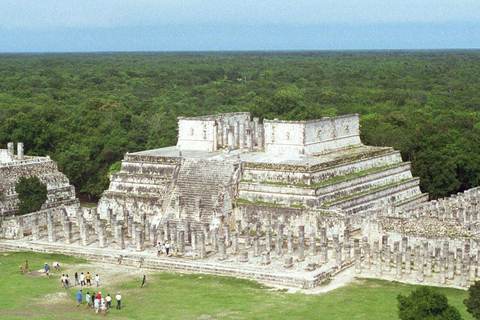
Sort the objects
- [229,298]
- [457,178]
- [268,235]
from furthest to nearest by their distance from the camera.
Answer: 1. [457,178]
2. [268,235]
3. [229,298]

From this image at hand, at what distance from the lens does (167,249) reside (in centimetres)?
3203

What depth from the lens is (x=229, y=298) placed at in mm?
26641

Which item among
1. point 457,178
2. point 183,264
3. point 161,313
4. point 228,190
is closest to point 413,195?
point 457,178

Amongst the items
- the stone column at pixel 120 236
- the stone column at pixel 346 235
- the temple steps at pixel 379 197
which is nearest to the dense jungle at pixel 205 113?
the temple steps at pixel 379 197

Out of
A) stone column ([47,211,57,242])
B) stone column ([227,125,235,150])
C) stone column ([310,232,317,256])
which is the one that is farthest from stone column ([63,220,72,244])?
stone column ([310,232,317,256])

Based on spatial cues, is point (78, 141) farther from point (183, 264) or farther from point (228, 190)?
point (183, 264)

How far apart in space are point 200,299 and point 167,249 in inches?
228

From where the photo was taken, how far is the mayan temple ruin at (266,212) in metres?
29.8

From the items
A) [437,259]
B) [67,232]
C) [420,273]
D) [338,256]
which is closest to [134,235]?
[67,232]

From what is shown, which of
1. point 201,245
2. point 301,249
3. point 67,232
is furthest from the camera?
point 67,232

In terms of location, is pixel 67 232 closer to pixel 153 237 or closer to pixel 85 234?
pixel 85 234

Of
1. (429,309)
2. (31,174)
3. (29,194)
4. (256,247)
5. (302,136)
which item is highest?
(302,136)

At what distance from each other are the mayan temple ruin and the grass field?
1143 mm

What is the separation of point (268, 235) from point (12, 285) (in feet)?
32.8
